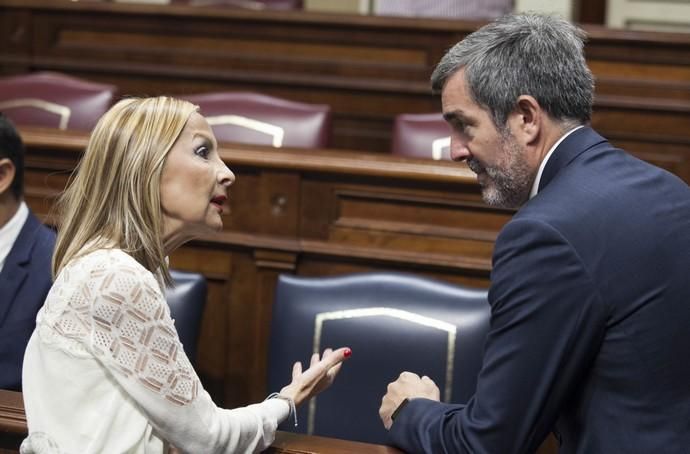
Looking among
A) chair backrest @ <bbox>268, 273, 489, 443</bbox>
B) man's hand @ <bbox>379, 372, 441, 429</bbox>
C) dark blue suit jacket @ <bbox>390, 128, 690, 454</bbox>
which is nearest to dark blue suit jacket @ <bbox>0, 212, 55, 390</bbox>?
chair backrest @ <bbox>268, 273, 489, 443</bbox>

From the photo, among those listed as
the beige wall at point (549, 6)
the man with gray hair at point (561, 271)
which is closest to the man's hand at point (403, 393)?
the man with gray hair at point (561, 271)

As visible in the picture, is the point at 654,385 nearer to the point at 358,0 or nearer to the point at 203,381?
the point at 203,381

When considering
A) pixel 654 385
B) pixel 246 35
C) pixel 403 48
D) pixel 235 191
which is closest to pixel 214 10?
pixel 246 35

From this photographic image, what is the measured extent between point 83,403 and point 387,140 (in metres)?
2.51

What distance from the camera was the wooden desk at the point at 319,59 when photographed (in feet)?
11.4

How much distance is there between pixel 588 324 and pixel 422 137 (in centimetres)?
172

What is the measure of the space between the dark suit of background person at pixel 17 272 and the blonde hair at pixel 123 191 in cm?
59

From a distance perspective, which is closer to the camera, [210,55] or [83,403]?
[83,403]

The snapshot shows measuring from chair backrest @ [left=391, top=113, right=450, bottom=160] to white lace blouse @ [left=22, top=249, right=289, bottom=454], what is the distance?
1627mm

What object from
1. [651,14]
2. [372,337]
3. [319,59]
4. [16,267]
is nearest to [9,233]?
[16,267]

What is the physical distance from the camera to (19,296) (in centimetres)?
206

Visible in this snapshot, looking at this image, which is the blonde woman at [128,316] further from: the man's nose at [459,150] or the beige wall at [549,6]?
the beige wall at [549,6]

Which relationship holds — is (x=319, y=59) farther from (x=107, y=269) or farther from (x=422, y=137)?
(x=107, y=269)

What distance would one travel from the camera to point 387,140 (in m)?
3.79
